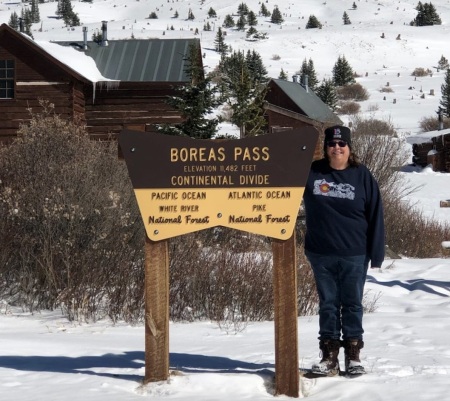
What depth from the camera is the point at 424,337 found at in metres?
6.98

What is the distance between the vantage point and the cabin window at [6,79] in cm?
2412

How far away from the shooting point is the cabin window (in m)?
24.1

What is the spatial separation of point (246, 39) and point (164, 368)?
→ 4472 inches

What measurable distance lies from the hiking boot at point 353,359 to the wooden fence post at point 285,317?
0.45 meters

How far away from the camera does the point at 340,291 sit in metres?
5.40

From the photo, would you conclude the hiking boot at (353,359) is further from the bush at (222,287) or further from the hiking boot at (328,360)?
the bush at (222,287)

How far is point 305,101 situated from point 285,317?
41.5m

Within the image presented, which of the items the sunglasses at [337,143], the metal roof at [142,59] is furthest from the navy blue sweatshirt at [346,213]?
the metal roof at [142,59]

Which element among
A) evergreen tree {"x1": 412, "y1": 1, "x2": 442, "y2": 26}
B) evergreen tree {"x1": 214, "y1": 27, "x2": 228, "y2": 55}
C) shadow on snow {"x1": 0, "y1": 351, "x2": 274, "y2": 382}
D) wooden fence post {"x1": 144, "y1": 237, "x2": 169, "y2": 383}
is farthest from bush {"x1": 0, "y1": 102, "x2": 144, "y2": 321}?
evergreen tree {"x1": 412, "y1": 1, "x2": 442, "y2": 26}

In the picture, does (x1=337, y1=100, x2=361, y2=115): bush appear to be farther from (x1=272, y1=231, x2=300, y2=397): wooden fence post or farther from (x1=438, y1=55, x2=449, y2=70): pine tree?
(x1=272, y1=231, x2=300, y2=397): wooden fence post

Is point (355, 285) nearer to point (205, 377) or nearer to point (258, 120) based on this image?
point (205, 377)

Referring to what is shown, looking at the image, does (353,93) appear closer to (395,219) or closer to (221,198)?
(395,219)

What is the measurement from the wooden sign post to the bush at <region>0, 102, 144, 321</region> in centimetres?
342

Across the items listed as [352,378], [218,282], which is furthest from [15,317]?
[352,378]
